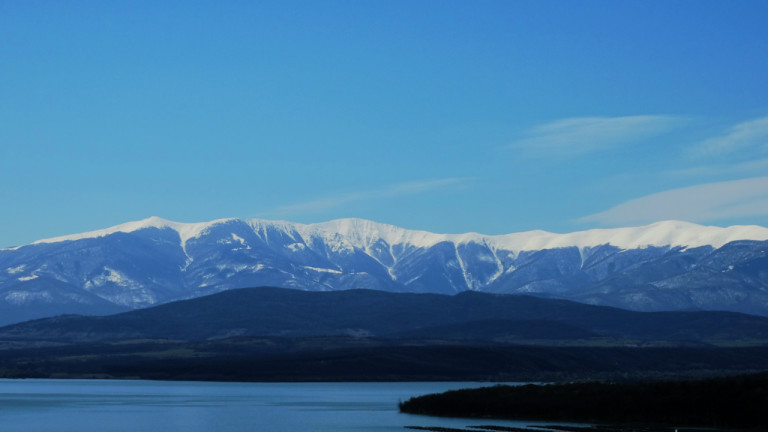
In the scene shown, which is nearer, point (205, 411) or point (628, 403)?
point (628, 403)

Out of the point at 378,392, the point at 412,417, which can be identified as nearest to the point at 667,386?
the point at 412,417

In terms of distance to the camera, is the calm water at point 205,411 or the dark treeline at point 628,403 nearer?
the dark treeline at point 628,403

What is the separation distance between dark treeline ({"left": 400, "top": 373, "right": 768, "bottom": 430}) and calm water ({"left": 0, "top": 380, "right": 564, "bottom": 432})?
18.3 feet

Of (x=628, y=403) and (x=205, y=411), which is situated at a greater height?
(x=205, y=411)

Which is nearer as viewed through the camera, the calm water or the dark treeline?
the dark treeline

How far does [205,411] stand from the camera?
13050cm

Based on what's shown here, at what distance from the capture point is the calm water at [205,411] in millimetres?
106250

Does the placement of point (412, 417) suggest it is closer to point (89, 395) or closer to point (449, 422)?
point (449, 422)

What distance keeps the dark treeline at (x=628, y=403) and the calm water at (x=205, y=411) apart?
558cm

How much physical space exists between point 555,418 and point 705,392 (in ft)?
44.3

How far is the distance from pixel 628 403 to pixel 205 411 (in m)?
47.6

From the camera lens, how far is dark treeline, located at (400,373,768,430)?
313 feet

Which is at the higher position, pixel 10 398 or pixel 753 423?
pixel 10 398

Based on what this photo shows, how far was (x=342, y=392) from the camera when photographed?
18412 cm
